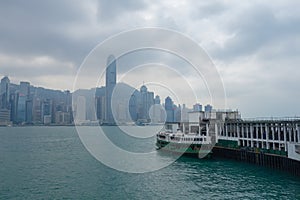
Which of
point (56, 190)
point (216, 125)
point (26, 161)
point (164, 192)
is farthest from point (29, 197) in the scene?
point (216, 125)

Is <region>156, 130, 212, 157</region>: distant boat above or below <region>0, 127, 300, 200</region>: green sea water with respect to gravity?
above

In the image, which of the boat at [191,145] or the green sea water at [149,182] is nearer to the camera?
the green sea water at [149,182]

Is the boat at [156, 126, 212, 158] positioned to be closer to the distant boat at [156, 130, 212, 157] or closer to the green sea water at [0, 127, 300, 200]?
the distant boat at [156, 130, 212, 157]

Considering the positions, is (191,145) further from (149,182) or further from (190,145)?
(149,182)

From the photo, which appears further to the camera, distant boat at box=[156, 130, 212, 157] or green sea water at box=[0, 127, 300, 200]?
distant boat at box=[156, 130, 212, 157]

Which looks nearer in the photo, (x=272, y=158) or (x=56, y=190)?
(x=56, y=190)

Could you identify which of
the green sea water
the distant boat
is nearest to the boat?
the distant boat

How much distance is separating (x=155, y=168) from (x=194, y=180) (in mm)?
10059

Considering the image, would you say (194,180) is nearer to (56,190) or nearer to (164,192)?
(164,192)

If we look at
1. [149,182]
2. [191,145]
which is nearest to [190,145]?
[191,145]

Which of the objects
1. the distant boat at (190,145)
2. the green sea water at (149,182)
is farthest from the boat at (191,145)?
the green sea water at (149,182)

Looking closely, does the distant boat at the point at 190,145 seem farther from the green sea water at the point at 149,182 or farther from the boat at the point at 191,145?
the green sea water at the point at 149,182

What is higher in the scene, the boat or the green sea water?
the boat

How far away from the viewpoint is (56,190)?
1142 inches
